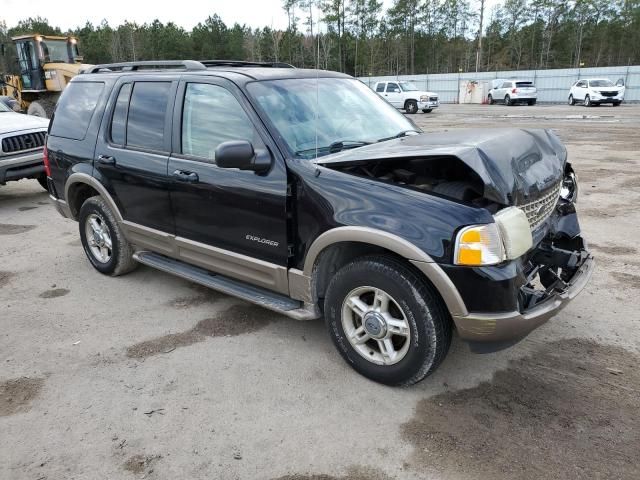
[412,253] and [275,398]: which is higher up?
[412,253]

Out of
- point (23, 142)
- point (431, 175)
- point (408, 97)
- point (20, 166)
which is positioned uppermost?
point (431, 175)

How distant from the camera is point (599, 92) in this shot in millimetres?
28531

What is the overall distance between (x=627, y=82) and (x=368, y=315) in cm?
3802

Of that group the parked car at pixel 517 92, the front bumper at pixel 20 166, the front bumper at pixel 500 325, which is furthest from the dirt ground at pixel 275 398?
the parked car at pixel 517 92

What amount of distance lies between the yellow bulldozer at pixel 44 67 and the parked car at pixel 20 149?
9.23 meters

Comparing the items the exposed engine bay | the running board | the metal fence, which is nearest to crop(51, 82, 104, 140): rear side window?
the running board

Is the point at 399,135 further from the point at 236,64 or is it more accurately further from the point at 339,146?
the point at 236,64

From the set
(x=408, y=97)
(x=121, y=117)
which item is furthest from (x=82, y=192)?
(x=408, y=97)

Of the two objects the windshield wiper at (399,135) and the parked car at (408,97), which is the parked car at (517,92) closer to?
the parked car at (408,97)

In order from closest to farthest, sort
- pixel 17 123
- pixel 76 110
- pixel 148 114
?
pixel 148 114
pixel 76 110
pixel 17 123

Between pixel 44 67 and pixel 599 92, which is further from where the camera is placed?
pixel 599 92

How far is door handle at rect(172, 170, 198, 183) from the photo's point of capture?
12.8 feet

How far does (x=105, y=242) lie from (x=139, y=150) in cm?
125

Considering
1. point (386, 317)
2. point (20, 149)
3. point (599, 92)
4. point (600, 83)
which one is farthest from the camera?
point (600, 83)
